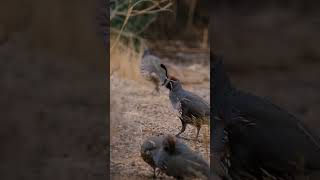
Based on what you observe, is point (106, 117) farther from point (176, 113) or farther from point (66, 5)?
point (66, 5)

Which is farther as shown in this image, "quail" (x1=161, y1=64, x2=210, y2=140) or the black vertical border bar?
the black vertical border bar

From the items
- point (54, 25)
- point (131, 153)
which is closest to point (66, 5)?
point (54, 25)

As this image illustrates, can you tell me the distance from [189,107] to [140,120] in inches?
6.8

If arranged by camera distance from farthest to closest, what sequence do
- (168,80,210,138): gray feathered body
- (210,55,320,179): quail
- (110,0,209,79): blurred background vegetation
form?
(110,0,209,79): blurred background vegetation → (168,80,210,138): gray feathered body → (210,55,320,179): quail

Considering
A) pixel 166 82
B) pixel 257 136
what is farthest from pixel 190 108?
pixel 257 136

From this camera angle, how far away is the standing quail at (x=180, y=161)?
6.31 ft

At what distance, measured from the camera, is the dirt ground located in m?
1.97

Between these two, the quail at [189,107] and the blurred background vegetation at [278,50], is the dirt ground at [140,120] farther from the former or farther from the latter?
the blurred background vegetation at [278,50]

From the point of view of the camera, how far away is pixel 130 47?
2096 millimetres

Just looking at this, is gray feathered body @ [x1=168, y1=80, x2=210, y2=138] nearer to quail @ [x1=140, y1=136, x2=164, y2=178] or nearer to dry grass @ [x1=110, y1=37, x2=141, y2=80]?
quail @ [x1=140, y1=136, x2=164, y2=178]

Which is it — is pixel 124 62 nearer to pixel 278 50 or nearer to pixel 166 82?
pixel 166 82

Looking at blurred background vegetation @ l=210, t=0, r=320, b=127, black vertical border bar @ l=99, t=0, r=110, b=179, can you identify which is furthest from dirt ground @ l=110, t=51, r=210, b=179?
blurred background vegetation @ l=210, t=0, r=320, b=127

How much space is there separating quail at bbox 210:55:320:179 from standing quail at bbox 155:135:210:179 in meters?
0.06

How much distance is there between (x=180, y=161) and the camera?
1.92 meters
